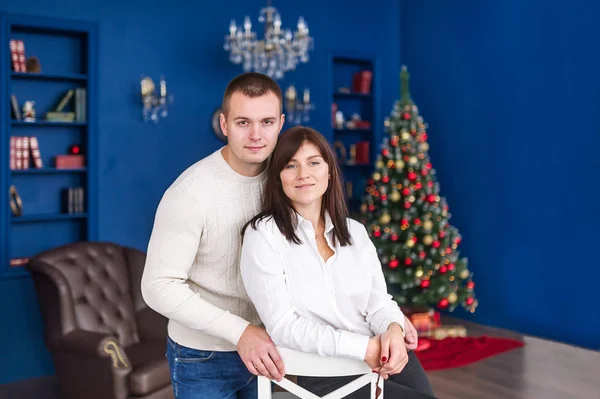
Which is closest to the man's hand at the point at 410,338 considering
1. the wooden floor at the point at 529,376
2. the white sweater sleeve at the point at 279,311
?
the white sweater sleeve at the point at 279,311

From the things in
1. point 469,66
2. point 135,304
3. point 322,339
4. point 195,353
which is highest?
point 469,66

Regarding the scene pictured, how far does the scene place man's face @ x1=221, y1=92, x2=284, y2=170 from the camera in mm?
1790

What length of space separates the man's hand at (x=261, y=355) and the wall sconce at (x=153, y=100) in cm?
394

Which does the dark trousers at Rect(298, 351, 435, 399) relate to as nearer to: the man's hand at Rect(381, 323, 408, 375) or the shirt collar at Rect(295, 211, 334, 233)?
the man's hand at Rect(381, 323, 408, 375)

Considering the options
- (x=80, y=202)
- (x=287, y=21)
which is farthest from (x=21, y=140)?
(x=287, y=21)

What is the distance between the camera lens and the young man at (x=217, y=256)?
174cm

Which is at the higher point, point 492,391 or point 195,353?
point 195,353

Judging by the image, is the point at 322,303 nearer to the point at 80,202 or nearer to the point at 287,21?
the point at 80,202

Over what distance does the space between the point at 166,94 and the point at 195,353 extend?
384cm

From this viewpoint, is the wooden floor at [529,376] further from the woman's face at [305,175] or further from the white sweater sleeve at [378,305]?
the woman's face at [305,175]

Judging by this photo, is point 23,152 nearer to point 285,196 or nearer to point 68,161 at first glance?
point 68,161

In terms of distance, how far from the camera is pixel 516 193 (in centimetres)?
580

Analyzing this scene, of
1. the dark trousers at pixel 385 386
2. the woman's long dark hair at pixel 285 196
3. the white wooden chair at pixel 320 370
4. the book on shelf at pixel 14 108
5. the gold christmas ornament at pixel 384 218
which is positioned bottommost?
the dark trousers at pixel 385 386

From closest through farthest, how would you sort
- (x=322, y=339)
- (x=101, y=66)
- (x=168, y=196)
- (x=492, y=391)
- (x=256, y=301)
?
(x=322, y=339)
(x=256, y=301)
(x=168, y=196)
(x=492, y=391)
(x=101, y=66)
